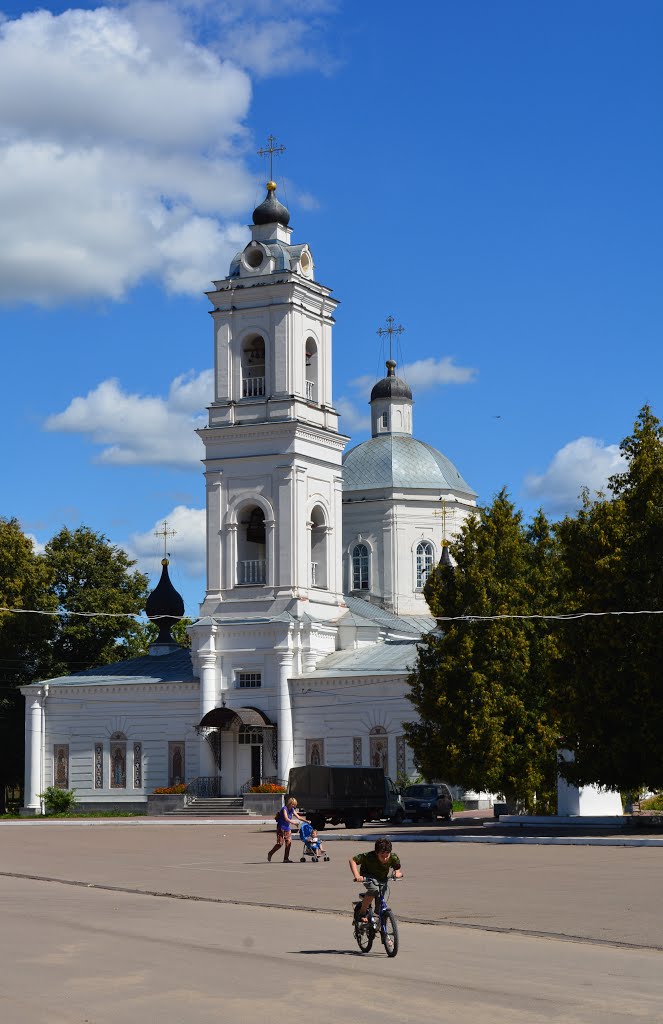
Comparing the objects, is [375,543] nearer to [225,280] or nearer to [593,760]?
[225,280]

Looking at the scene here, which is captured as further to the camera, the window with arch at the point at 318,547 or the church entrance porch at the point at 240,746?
the window with arch at the point at 318,547

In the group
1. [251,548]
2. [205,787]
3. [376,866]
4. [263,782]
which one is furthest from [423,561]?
[376,866]

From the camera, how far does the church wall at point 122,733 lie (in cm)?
5794

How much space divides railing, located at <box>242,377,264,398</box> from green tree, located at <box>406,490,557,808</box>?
1759 centimetres

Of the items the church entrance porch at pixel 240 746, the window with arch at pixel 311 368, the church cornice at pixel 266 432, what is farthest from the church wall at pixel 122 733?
the window with arch at pixel 311 368

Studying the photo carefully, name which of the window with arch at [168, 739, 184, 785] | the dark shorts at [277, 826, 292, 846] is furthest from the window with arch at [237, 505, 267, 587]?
the dark shorts at [277, 826, 292, 846]

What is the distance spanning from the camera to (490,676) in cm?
4178

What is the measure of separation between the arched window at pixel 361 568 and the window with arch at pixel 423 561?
2315mm

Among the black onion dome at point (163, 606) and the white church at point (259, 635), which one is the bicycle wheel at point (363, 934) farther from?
the black onion dome at point (163, 606)

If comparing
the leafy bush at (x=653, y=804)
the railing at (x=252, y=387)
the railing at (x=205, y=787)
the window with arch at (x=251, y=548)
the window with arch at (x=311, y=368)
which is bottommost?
the leafy bush at (x=653, y=804)

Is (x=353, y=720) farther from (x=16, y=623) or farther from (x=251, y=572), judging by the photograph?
(x=16, y=623)

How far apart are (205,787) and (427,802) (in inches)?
462

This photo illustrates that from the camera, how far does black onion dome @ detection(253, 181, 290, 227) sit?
2382 inches

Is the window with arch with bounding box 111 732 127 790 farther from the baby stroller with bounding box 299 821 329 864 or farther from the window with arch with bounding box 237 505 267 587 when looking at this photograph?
the baby stroller with bounding box 299 821 329 864
